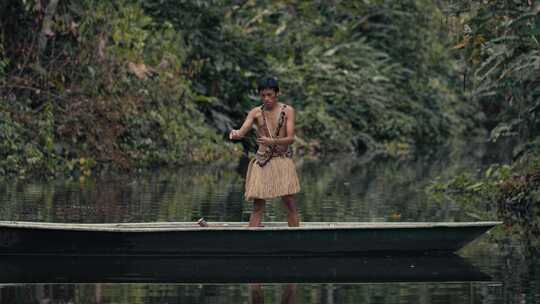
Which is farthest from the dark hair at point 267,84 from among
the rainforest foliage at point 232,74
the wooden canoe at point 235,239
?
the rainforest foliage at point 232,74

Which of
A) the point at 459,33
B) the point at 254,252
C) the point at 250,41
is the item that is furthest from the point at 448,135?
the point at 254,252

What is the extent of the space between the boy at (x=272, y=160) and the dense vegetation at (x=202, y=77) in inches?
283

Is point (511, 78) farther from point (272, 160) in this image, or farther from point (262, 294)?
point (262, 294)

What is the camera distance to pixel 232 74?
36406mm

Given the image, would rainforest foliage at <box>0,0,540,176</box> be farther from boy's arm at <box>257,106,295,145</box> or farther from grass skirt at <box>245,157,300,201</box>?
grass skirt at <box>245,157,300,201</box>

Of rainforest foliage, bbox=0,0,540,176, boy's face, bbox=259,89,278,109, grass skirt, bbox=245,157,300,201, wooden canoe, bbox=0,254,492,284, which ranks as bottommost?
wooden canoe, bbox=0,254,492,284

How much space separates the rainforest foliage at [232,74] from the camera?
22.5 m

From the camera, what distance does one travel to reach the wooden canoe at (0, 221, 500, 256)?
14.4 m

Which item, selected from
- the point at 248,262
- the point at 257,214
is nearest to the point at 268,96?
the point at 257,214

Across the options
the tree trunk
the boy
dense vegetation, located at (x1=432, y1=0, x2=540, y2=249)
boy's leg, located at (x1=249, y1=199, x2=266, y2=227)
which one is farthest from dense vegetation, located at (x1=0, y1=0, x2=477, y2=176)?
boy's leg, located at (x1=249, y1=199, x2=266, y2=227)

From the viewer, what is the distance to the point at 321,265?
47.1 feet

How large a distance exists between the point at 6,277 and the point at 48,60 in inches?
630

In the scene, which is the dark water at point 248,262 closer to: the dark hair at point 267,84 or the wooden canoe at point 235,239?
the wooden canoe at point 235,239

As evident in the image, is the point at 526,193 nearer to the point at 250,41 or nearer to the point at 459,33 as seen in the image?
the point at 459,33
